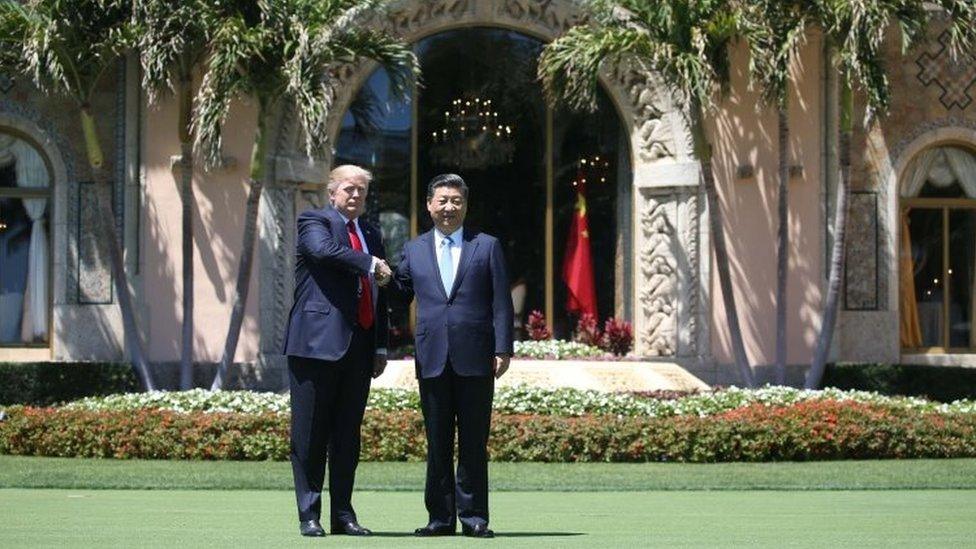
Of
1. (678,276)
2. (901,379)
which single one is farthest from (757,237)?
(901,379)

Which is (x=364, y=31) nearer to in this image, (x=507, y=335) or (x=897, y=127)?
(x=897, y=127)

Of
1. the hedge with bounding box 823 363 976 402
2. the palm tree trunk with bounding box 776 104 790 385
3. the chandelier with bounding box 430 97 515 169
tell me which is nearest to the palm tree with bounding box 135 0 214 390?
the chandelier with bounding box 430 97 515 169

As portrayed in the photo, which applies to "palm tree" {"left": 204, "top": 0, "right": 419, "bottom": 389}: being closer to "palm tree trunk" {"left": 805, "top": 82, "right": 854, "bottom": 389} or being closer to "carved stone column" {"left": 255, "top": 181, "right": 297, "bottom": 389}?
"carved stone column" {"left": 255, "top": 181, "right": 297, "bottom": 389}

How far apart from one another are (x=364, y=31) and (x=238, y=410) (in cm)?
530

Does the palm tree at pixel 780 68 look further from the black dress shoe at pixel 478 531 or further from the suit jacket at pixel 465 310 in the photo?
the black dress shoe at pixel 478 531

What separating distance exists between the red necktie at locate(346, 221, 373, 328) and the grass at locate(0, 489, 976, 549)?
1106 millimetres

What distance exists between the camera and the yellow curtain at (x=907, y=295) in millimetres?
25688

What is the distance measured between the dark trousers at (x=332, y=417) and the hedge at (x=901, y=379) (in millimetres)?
14782

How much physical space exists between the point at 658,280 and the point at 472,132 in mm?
3233

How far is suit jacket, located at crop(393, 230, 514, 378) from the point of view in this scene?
9758 millimetres

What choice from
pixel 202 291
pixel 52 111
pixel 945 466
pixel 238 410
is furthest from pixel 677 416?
pixel 52 111

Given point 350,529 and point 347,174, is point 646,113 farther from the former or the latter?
point 350,529

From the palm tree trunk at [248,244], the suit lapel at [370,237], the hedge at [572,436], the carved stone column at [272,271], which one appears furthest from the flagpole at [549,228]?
the suit lapel at [370,237]

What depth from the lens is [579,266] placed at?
82.0 ft
